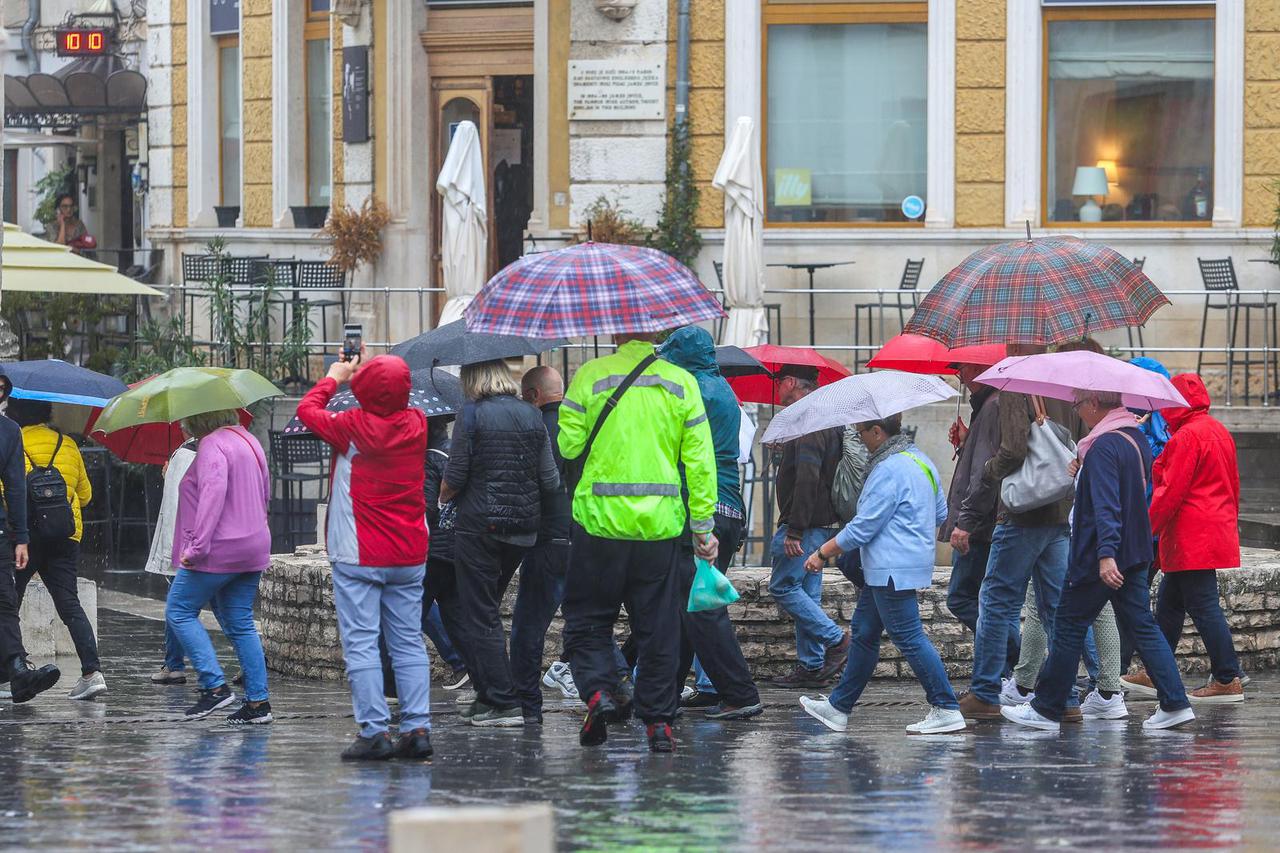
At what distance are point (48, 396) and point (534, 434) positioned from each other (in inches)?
131

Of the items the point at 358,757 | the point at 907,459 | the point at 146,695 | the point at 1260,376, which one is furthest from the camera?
the point at 1260,376

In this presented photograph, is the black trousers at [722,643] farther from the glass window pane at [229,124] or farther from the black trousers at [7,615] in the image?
the glass window pane at [229,124]

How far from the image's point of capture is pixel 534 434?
31.0 feet

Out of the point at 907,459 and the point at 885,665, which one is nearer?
the point at 907,459

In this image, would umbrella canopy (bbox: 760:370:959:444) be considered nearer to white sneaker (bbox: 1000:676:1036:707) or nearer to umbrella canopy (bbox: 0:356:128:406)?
white sneaker (bbox: 1000:676:1036:707)

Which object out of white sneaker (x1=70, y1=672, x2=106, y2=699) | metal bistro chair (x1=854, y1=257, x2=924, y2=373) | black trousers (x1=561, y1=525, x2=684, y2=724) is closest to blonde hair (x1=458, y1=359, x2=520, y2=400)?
black trousers (x1=561, y1=525, x2=684, y2=724)

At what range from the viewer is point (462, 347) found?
9789 millimetres

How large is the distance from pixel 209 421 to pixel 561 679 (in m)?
2.41

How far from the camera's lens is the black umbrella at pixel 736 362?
36.9ft

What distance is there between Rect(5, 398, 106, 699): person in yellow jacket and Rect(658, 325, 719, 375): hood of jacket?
363cm

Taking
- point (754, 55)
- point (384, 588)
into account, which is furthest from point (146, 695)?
point (754, 55)

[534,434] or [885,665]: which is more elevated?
[534,434]

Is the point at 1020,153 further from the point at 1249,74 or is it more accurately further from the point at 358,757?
Result: the point at 358,757

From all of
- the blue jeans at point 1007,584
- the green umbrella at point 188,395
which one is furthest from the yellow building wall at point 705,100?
the blue jeans at point 1007,584
